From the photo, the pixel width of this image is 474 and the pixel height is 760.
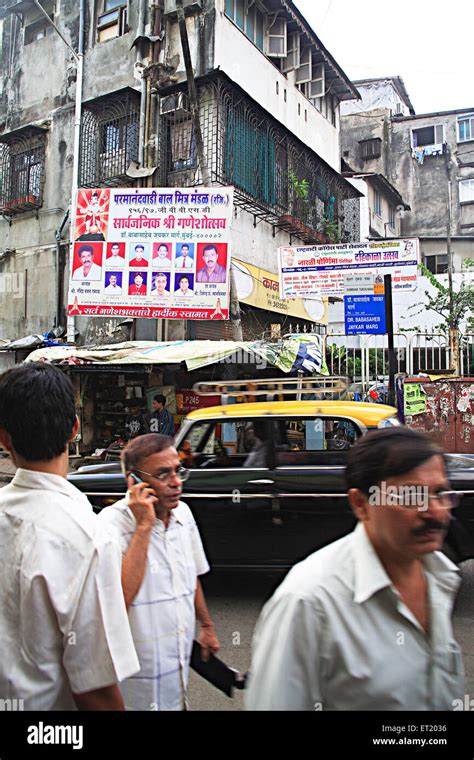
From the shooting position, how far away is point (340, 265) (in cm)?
1134

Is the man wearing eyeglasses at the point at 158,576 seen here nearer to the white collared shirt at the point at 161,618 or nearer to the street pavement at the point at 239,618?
the white collared shirt at the point at 161,618

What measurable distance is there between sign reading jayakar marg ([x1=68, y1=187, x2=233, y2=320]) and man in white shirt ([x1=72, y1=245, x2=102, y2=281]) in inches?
0.8

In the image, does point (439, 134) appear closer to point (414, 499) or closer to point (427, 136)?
point (427, 136)

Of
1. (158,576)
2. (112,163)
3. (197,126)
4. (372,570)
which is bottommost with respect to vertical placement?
(158,576)

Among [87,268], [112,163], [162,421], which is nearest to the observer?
[162,421]

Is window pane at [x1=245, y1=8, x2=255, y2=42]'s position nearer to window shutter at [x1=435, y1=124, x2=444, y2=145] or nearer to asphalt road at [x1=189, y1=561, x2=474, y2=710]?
asphalt road at [x1=189, y1=561, x2=474, y2=710]

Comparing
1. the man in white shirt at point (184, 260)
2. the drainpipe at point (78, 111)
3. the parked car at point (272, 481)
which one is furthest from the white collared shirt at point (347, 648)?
the drainpipe at point (78, 111)

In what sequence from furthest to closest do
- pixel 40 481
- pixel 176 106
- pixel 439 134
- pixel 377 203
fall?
pixel 439 134
pixel 377 203
pixel 176 106
pixel 40 481

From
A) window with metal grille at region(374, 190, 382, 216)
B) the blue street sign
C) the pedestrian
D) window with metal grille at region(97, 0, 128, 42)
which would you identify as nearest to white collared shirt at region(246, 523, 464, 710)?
the blue street sign

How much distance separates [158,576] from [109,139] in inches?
566

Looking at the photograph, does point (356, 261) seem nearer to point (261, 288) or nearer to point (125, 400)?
point (261, 288)

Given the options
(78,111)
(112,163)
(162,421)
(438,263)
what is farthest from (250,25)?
(438,263)

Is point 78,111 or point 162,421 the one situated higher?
point 78,111

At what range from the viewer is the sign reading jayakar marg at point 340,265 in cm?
1109
